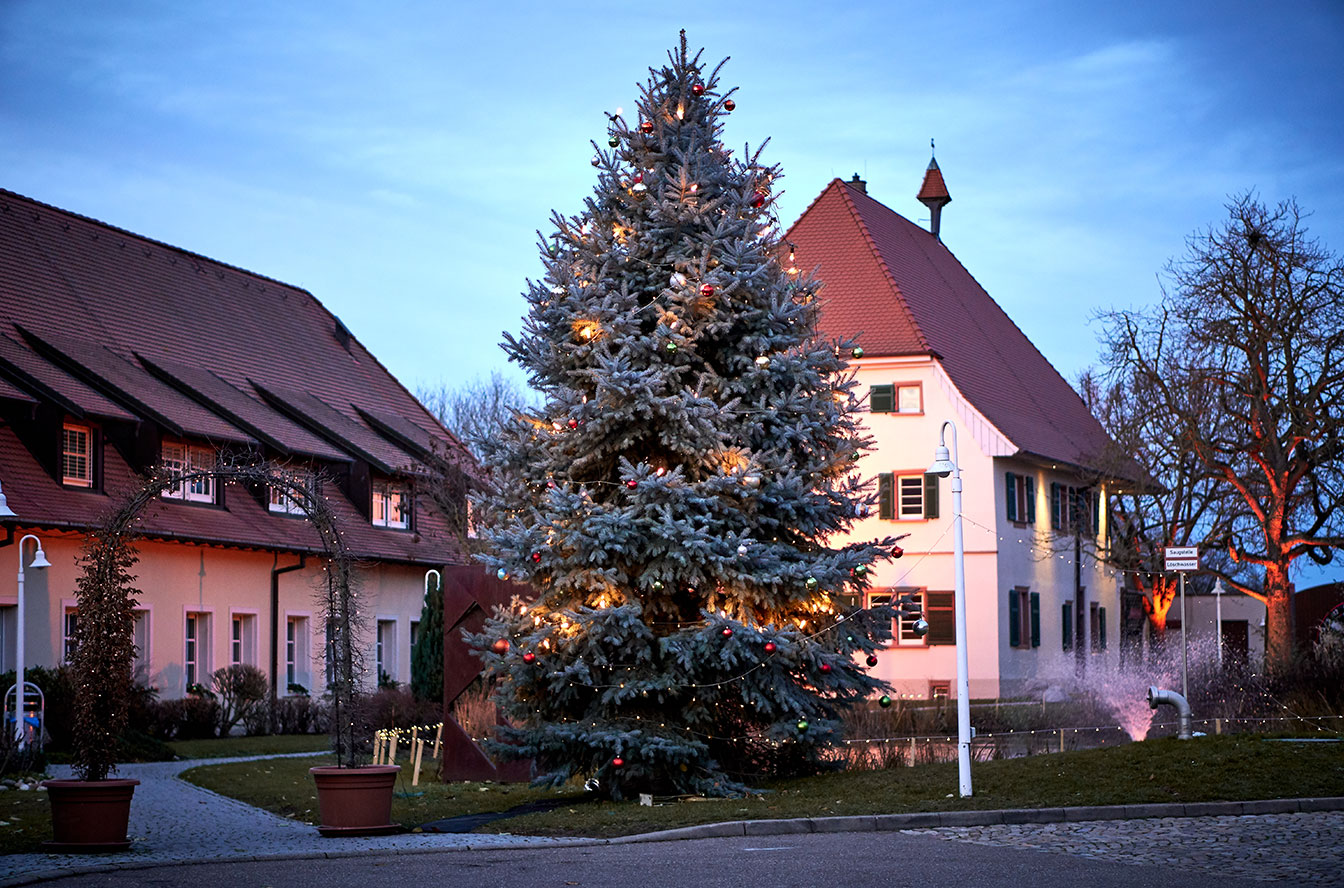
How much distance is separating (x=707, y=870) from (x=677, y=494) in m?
5.82

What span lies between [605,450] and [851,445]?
2.86m

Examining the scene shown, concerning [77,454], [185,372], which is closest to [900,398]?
[185,372]

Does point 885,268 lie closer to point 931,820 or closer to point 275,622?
point 275,622

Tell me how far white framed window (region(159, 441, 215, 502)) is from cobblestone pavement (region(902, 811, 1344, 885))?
20.3m

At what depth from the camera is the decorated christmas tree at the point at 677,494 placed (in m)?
17.1

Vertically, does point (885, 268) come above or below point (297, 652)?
above

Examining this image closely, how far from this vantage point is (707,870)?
11.8 meters

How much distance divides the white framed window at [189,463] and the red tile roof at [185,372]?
32cm

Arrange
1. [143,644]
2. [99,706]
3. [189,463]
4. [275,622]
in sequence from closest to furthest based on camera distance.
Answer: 1. [99,706]
2. [143,644]
3. [189,463]
4. [275,622]

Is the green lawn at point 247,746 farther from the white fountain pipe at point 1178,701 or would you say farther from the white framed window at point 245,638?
the white fountain pipe at point 1178,701

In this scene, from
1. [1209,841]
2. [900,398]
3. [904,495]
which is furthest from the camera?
[904,495]

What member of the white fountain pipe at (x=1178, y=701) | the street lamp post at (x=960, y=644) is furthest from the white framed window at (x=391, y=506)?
the street lamp post at (x=960, y=644)

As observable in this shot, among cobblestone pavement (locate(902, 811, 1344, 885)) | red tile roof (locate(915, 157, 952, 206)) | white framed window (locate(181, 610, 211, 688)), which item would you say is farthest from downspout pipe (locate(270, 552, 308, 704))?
red tile roof (locate(915, 157, 952, 206))

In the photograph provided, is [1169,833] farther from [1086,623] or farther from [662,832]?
[1086,623]
